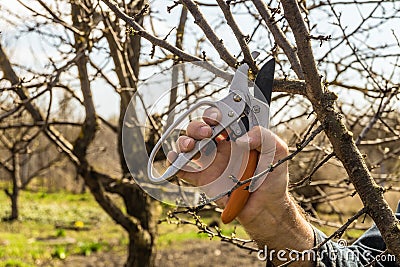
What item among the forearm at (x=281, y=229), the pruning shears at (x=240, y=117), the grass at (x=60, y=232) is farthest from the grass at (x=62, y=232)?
the pruning shears at (x=240, y=117)

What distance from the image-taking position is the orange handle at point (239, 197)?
1.29 meters

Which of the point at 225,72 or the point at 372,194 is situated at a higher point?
the point at 225,72

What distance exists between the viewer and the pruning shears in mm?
1297

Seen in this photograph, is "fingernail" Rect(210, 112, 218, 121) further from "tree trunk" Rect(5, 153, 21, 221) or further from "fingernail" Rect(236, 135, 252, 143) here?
"tree trunk" Rect(5, 153, 21, 221)

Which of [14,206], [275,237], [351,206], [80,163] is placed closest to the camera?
[275,237]

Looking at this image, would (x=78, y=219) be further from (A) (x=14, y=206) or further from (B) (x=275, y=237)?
(B) (x=275, y=237)

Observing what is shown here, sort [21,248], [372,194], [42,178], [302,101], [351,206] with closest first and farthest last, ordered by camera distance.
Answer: [372,194], [302,101], [21,248], [351,206], [42,178]

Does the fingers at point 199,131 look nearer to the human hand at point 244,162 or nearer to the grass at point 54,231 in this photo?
the human hand at point 244,162

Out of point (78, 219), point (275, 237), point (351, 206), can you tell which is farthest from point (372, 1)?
point (78, 219)

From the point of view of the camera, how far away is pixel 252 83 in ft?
4.40

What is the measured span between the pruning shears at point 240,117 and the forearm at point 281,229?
0.12m

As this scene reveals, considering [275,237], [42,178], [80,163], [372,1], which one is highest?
[42,178]

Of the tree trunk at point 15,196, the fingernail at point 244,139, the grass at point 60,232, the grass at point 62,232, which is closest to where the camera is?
the fingernail at point 244,139

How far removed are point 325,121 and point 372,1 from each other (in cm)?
223
